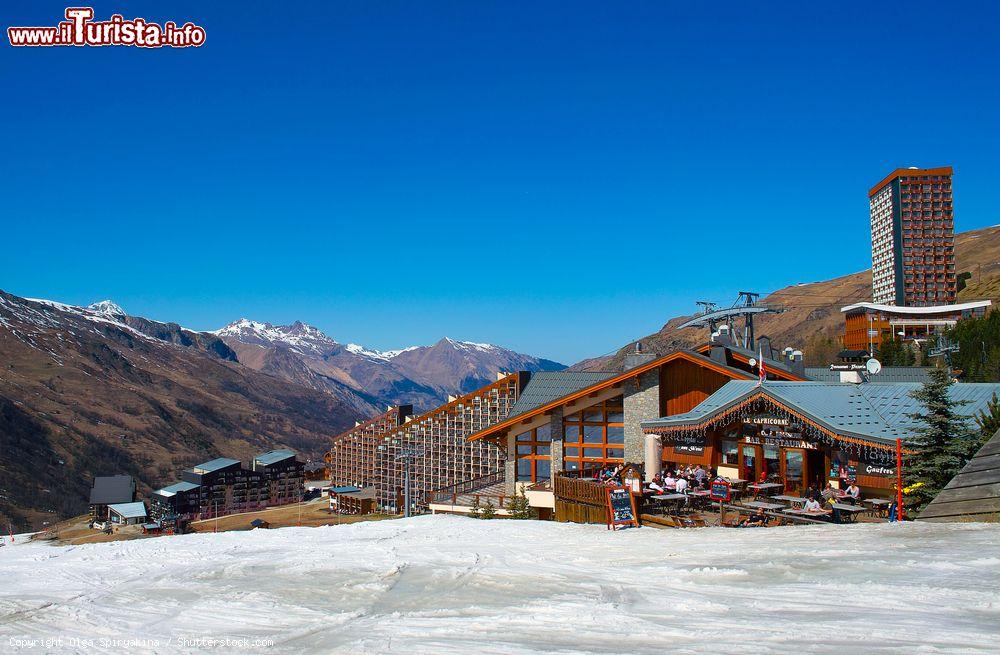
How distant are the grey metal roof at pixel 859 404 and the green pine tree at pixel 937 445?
3.81 ft

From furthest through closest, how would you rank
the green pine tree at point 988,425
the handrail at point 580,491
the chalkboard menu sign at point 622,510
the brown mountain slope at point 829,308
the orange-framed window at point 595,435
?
the brown mountain slope at point 829,308
the orange-framed window at point 595,435
the handrail at point 580,491
the chalkboard menu sign at point 622,510
the green pine tree at point 988,425

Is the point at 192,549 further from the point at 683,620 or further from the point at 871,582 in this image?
the point at 871,582

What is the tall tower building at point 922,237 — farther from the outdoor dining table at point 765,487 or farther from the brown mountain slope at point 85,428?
the brown mountain slope at point 85,428

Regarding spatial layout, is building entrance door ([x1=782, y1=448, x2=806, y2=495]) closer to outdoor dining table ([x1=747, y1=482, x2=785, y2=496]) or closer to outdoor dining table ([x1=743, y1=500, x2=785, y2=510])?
outdoor dining table ([x1=747, y1=482, x2=785, y2=496])

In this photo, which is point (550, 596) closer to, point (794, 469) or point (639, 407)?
point (794, 469)

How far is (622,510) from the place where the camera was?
626 inches

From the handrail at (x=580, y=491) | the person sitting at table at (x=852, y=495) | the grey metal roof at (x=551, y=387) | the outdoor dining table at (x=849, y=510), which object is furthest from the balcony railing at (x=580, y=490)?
the grey metal roof at (x=551, y=387)

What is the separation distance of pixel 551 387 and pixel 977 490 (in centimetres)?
1993

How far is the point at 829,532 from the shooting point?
12.4 metres

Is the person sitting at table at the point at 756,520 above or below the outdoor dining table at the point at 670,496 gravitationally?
below

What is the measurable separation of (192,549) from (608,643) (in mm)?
11173

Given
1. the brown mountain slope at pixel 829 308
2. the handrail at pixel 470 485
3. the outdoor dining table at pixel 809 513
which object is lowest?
the handrail at pixel 470 485

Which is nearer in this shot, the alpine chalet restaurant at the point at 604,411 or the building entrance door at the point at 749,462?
the building entrance door at the point at 749,462

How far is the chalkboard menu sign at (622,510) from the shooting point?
15891 millimetres
